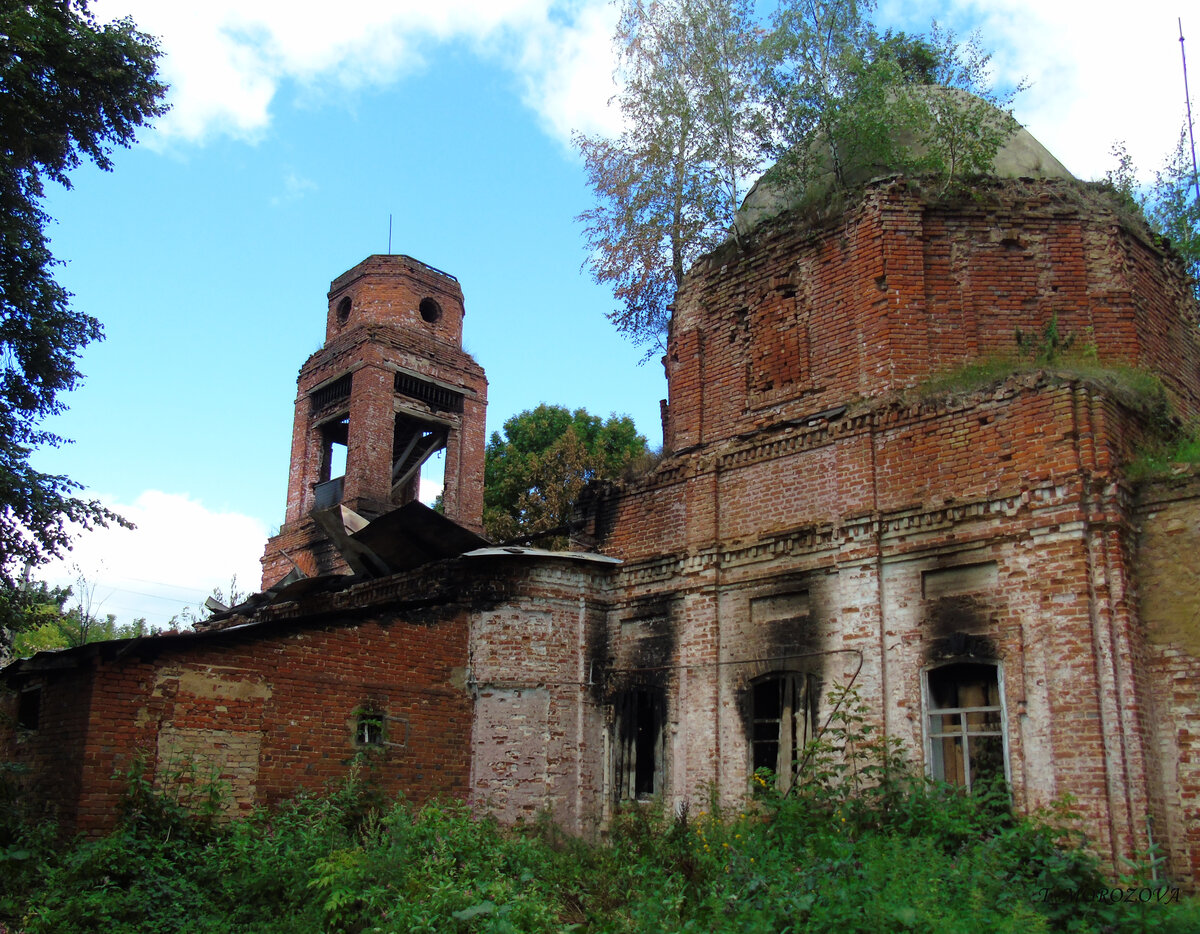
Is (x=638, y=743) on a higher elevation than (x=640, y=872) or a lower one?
higher

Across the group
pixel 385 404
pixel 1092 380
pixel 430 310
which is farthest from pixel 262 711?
pixel 430 310

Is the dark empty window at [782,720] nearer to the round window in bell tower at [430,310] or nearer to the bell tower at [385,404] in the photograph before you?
the bell tower at [385,404]

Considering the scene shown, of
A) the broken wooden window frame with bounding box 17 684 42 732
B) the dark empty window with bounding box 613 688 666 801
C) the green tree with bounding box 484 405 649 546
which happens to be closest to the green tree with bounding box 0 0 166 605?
the broken wooden window frame with bounding box 17 684 42 732

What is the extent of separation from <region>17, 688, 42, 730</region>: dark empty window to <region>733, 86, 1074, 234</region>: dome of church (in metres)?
10.1

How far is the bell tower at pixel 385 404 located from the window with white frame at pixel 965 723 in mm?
13798

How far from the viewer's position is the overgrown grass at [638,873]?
6465 millimetres

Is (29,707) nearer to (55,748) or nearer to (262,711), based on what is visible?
(55,748)

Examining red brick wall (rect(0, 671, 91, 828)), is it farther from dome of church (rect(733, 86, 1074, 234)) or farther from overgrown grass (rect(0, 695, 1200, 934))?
dome of church (rect(733, 86, 1074, 234))

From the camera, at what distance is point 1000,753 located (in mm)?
A: 8469

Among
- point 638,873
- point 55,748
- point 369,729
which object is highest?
point 369,729

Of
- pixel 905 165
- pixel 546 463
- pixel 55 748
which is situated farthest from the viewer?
pixel 546 463

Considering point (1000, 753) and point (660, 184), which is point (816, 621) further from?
point (660, 184)

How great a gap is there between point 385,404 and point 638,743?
12.0 m

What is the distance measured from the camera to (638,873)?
791 cm
